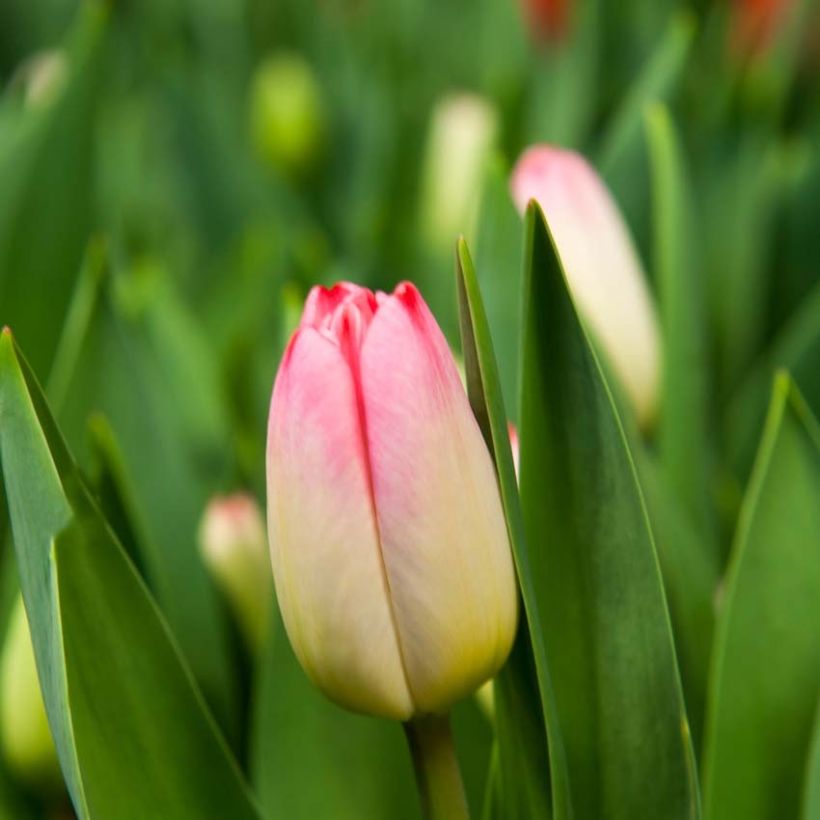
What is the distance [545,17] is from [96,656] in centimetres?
108

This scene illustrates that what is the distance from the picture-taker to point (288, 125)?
1.12 meters

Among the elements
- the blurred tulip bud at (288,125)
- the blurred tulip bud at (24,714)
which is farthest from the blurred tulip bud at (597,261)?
the blurred tulip bud at (288,125)

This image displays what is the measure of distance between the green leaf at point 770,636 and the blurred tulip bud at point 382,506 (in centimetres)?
11

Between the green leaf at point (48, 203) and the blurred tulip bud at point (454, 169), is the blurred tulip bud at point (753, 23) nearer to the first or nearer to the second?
the blurred tulip bud at point (454, 169)

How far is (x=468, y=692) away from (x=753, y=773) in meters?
0.12

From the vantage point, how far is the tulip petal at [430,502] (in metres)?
0.32

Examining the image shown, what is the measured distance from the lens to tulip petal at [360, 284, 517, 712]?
12.7 inches

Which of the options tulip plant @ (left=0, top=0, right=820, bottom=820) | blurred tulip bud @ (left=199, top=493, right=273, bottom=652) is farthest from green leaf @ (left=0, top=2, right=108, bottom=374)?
blurred tulip bud @ (left=199, top=493, right=273, bottom=652)

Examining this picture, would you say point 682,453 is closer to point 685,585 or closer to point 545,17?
point 685,585

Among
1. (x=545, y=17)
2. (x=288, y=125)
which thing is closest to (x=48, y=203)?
(x=288, y=125)

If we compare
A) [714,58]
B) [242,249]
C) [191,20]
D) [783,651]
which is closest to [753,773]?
[783,651]

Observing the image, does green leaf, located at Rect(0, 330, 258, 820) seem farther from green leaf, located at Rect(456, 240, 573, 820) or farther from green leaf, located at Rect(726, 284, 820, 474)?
green leaf, located at Rect(726, 284, 820, 474)

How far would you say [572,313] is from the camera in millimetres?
353

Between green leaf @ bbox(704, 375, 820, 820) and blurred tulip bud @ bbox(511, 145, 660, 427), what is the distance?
4.4 inches
